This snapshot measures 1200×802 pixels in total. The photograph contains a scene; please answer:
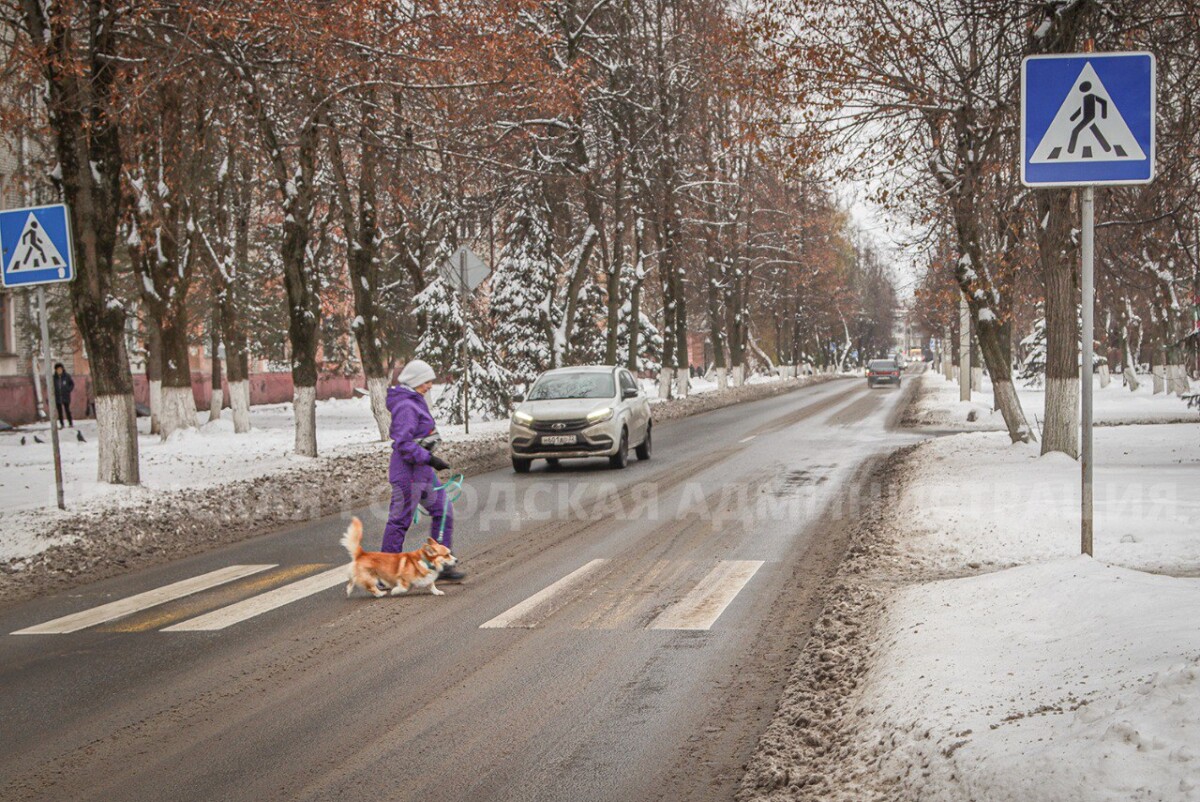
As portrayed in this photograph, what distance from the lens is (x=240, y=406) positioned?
30656 mm

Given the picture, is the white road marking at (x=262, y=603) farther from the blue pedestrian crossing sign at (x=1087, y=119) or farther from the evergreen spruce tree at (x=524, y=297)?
the evergreen spruce tree at (x=524, y=297)

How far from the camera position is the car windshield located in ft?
63.4

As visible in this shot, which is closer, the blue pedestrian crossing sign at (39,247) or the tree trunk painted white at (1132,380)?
the blue pedestrian crossing sign at (39,247)

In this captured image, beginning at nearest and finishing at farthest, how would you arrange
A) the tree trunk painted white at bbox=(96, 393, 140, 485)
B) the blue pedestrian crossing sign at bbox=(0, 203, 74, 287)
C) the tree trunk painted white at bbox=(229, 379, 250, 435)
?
the blue pedestrian crossing sign at bbox=(0, 203, 74, 287), the tree trunk painted white at bbox=(96, 393, 140, 485), the tree trunk painted white at bbox=(229, 379, 250, 435)

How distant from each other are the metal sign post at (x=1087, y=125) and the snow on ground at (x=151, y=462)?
944 cm

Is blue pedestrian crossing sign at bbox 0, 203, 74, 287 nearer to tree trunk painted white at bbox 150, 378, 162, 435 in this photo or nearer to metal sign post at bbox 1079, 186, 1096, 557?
metal sign post at bbox 1079, 186, 1096, 557

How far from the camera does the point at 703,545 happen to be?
1055cm

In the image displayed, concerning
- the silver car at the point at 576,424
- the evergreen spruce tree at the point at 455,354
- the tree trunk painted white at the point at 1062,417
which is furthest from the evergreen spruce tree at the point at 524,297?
the tree trunk painted white at the point at 1062,417

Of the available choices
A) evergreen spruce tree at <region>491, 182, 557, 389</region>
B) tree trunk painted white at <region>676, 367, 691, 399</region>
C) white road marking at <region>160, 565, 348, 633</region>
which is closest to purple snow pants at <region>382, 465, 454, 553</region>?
white road marking at <region>160, 565, 348, 633</region>

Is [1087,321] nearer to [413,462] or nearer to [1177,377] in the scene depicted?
[413,462]

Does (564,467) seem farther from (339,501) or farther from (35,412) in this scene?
(35,412)

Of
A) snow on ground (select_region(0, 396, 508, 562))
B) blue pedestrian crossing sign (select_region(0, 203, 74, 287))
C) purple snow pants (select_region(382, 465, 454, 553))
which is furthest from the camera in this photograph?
snow on ground (select_region(0, 396, 508, 562))

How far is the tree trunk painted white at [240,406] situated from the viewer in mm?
30312

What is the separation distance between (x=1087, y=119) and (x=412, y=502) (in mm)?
5689
